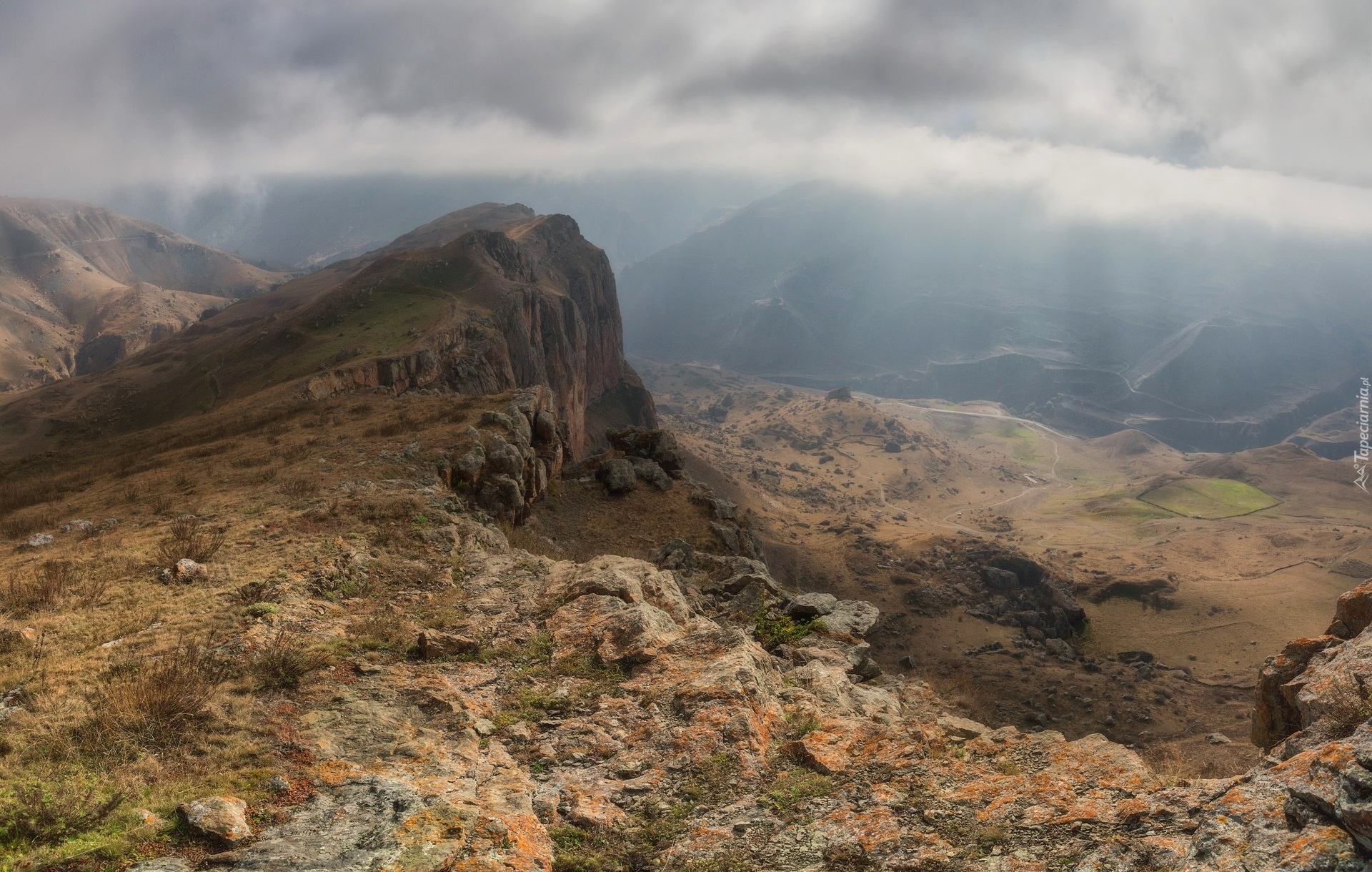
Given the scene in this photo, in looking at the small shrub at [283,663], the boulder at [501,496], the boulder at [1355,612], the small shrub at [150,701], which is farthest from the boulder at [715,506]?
the small shrub at [150,701]

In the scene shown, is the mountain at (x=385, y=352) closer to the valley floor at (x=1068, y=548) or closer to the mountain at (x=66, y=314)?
the valley floor at (x=1068, y=548)

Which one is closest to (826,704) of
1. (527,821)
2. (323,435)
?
(527,821)

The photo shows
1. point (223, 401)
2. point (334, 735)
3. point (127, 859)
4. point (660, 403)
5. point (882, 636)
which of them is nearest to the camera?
point (127, 859)

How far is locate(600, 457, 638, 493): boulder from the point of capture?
93.3 feet

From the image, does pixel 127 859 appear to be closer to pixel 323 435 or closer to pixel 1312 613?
pixel 323 435

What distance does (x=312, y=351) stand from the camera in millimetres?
47031

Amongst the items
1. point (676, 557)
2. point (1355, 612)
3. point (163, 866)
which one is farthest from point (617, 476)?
point (163, 866)

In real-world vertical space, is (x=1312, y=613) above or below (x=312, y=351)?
below

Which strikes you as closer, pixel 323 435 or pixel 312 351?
pixel 323 435

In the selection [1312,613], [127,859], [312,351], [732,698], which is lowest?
[1312,613]

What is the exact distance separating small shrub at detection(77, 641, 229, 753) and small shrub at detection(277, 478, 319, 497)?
28.1ft

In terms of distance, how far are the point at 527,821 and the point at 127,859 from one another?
3.15 m

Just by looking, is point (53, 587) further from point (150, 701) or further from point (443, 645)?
point (443, 645)

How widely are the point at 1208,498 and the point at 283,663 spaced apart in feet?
403
